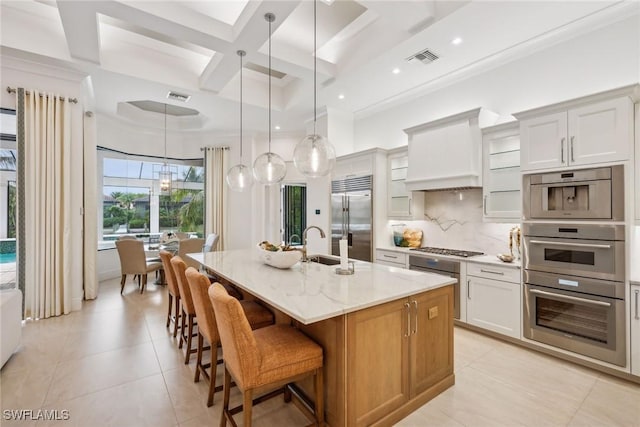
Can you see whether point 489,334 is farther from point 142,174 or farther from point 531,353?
point 142,174

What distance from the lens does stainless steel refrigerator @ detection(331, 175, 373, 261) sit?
476cm

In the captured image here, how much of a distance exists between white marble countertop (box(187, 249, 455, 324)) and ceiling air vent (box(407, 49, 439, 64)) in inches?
101

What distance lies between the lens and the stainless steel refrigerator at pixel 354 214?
15.6ft

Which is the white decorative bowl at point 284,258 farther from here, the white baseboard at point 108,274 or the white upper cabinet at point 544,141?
the white baseboard at point 108,274

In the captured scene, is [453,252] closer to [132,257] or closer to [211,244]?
[211,244]

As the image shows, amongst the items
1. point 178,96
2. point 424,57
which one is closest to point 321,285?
point 424,57

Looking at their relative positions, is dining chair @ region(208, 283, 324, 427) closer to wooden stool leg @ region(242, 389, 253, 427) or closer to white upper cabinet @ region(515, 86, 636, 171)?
wooden stool leg @ region(242, 389, 253, 427)

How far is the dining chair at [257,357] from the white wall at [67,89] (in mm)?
3691

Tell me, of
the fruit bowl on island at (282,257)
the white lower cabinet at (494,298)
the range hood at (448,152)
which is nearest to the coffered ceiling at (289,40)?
the range hood at (448,152)

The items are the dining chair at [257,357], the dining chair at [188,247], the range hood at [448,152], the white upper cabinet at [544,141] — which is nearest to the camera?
the dining chair at [257,357]

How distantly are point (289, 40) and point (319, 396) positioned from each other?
391 centimetres

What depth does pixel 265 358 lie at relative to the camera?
1.74 m

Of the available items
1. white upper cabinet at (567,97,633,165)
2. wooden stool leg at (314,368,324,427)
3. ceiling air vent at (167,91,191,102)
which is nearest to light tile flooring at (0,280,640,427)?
wooden stool leg at (314,368,324,427)

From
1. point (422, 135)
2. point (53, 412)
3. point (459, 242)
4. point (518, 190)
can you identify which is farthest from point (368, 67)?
point (53, 412)
